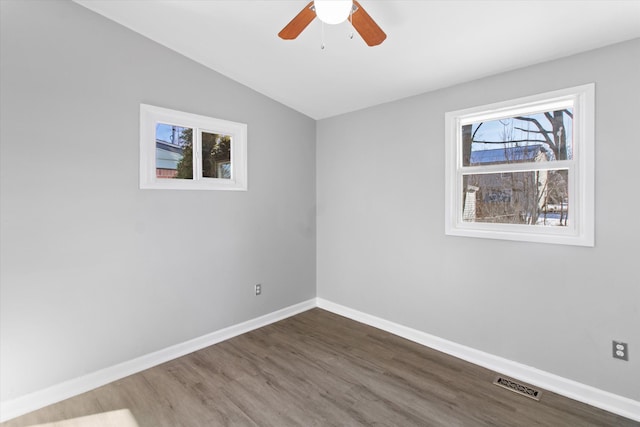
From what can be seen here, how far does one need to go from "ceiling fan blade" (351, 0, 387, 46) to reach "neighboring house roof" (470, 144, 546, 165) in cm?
155

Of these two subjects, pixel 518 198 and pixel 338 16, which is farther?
pixel 518 198

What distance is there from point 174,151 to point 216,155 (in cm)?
42

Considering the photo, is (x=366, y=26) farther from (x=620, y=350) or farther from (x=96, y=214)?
(x=620, y=350)

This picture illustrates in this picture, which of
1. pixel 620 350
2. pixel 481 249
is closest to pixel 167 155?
pixel 481 249

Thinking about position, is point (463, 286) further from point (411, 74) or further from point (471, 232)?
point (411, 74)

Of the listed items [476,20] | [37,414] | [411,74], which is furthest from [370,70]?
[37,414]

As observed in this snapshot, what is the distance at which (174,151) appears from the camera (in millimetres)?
2877

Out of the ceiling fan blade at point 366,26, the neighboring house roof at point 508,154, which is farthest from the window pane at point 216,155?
the neighboring house roof at point 508,154

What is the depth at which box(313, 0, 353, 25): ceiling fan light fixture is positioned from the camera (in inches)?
56.5

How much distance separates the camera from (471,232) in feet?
8.89

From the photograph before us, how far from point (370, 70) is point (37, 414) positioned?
356cm

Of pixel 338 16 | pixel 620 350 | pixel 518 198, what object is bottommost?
pixel 620 350

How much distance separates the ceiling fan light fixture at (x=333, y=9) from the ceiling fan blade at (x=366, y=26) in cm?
10

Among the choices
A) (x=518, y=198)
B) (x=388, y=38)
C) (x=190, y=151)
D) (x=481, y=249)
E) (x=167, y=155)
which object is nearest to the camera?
(x=388, y=38)
